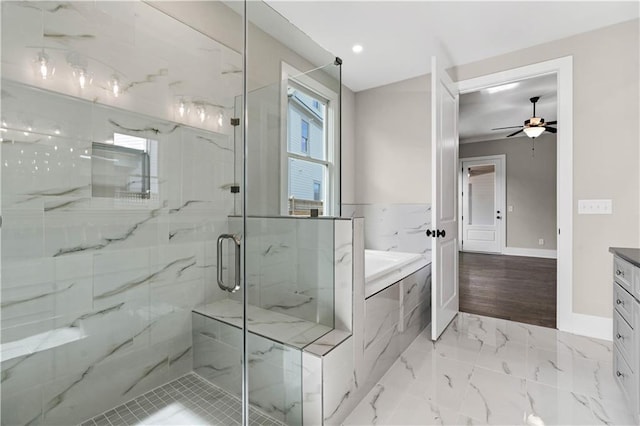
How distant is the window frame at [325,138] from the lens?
1929mm

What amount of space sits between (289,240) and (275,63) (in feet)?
3.71

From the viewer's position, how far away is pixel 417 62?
3.07 m

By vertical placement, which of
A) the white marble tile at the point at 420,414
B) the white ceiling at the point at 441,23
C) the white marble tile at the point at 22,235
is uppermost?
the white ceiling at the point at 441,23

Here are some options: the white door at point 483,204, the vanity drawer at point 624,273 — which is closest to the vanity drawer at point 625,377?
the vanity drawer at point 624,273

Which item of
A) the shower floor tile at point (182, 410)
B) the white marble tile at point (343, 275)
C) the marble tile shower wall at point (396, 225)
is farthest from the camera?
the marble tile shower wall at point (396, 225)

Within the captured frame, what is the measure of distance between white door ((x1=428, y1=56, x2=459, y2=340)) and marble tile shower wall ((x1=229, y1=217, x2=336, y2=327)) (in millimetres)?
1045

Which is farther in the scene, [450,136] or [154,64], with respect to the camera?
[450,136]

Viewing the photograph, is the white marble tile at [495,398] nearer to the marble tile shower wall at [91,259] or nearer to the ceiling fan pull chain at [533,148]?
the marble tile shower wall at [91,259]

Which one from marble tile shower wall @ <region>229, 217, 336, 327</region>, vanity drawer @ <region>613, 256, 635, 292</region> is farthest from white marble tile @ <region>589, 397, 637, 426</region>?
marble tile shower wall @ <region>229, 217, 336, 327</region>

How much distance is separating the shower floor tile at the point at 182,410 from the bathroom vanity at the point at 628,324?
167 cm

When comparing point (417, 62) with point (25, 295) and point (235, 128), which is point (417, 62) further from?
point (25, 295)

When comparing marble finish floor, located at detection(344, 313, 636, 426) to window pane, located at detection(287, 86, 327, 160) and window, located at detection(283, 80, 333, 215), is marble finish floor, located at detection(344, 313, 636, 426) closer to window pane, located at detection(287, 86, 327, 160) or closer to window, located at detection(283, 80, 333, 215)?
window, located at detection(283, 80, 333, 215)

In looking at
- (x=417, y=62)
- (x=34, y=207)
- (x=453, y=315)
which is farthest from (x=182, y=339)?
(x=417, y=62)

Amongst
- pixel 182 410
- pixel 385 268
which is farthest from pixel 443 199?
pixel 182 410
